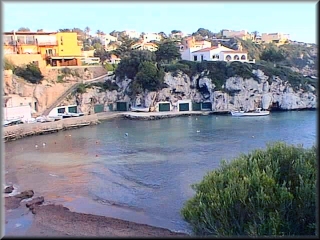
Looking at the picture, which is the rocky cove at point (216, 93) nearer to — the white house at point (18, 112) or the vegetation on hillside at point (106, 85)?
the vegetation on hillside at point (106, 85)

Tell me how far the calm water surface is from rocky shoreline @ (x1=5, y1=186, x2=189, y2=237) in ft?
1.89

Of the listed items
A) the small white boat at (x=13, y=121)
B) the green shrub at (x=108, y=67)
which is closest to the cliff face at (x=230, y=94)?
the green shrub at (x=108, y=67)

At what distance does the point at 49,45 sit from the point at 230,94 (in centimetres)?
2081

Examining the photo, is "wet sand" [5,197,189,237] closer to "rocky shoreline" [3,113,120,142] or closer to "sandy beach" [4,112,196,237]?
"sandy beach" [4,112,196,237]

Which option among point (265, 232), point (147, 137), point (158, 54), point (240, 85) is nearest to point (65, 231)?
point (265, 232)

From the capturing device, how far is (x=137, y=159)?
21.6 meters

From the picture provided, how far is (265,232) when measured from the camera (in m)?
7.82

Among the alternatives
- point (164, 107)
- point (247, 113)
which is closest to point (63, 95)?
point (164, 107)

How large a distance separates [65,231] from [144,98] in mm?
29802

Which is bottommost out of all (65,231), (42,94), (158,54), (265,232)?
(65,231)

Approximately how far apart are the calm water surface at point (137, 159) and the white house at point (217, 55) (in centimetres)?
1404

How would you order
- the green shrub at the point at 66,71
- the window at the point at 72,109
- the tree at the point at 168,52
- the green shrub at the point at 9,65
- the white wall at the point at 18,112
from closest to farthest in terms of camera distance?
1. the white wall at the point at 18,112
2. the green shrub at the point at 9,65
3. the window at the point at 72,109
4. the green shrub at the point at 66,71
5. the tree at the point at 168,52

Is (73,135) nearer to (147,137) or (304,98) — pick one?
(147,137)

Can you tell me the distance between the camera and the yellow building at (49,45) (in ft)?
138
